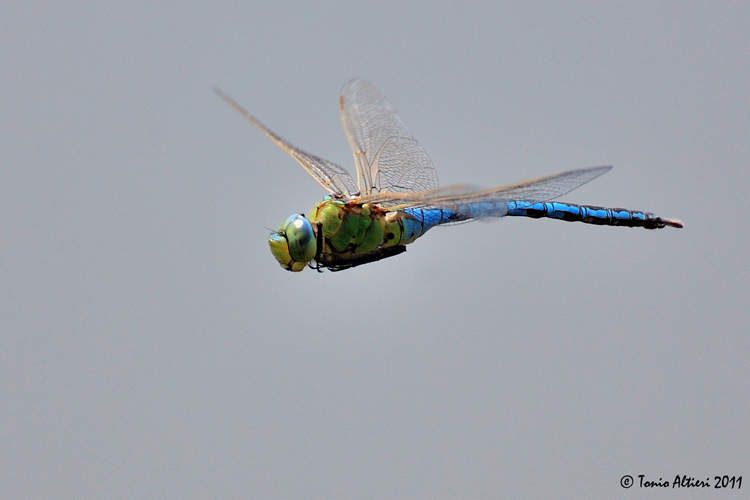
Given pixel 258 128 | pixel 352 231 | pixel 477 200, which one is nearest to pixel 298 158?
pixel 258 128

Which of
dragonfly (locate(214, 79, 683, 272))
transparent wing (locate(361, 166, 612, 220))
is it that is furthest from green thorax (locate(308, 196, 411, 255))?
transparent wing (locate(361, 166, 612, 220))

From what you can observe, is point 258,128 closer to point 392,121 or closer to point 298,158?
point 298,158

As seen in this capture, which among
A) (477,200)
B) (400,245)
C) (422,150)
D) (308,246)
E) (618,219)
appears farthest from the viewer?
(618,219)

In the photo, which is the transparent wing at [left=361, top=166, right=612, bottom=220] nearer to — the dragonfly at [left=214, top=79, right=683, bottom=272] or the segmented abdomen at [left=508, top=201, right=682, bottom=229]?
the dragonfly at [left=214, top=79, right=683, bottom=272]

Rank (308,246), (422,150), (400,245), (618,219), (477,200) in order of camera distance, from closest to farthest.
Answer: (308,246) < (477,200) < (400,245) < (422,150) < (618,219)

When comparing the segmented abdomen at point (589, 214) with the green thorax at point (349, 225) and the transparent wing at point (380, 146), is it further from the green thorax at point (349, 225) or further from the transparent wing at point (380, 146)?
the green thorax at point (349, 225)

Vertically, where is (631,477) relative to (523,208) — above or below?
below

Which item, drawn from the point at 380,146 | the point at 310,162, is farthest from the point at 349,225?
the point at 380,146

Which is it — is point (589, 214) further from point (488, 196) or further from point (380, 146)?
point (380, 146)

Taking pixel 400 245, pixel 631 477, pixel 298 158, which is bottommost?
pixel 631 477
